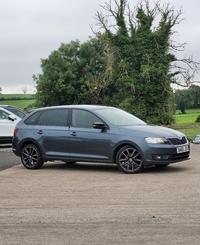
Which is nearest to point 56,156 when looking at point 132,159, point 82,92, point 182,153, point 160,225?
point 132,159

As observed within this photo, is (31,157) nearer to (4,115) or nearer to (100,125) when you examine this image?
(100,125)

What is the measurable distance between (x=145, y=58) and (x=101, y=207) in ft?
184

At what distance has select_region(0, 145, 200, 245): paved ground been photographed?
6.55 meters

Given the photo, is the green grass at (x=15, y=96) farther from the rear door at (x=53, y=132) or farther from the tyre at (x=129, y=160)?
the tyre at (x=129, y=160)

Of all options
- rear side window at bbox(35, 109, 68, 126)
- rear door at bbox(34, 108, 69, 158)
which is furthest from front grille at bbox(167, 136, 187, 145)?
rear side window at bbox(35, 109, 68, 126)

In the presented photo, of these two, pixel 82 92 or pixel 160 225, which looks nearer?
pixel 160 225

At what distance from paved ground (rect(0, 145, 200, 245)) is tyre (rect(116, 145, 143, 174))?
18 centimetres

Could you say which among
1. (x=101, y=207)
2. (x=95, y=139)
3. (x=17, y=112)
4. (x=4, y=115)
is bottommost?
(x=101, y=207)

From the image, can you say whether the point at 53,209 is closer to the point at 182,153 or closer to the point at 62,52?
the point at 182,153

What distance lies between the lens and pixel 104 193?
397 inches

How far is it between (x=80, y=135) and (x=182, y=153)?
2402mm

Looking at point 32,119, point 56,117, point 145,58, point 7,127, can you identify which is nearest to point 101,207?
point 56,117

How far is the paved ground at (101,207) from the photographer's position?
6.55 metres

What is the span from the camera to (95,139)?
13.7 meters
